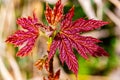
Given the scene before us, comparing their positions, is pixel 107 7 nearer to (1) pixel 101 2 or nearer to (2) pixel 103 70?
(1) pixel 101 2

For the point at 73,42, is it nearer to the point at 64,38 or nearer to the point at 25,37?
the point at 64,38

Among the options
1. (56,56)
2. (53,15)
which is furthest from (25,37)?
(56,56)

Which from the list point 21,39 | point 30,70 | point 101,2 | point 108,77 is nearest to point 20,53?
point 21,39

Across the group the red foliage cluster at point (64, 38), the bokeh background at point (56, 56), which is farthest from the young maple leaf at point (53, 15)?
the bokeh background at point (56, 56)

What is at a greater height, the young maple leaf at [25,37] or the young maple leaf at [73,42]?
the young maple leaf at [25,37]

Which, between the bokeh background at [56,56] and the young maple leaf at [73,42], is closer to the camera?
the young maple leaf at [73,42]

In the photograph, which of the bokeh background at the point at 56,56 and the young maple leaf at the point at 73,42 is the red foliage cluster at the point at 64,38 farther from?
the bokeh background at the point at 56,56

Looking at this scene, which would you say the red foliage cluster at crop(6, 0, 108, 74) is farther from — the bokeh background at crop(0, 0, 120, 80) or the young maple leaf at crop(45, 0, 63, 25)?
the bokeh background at crop(0, 0, 120, 80)
